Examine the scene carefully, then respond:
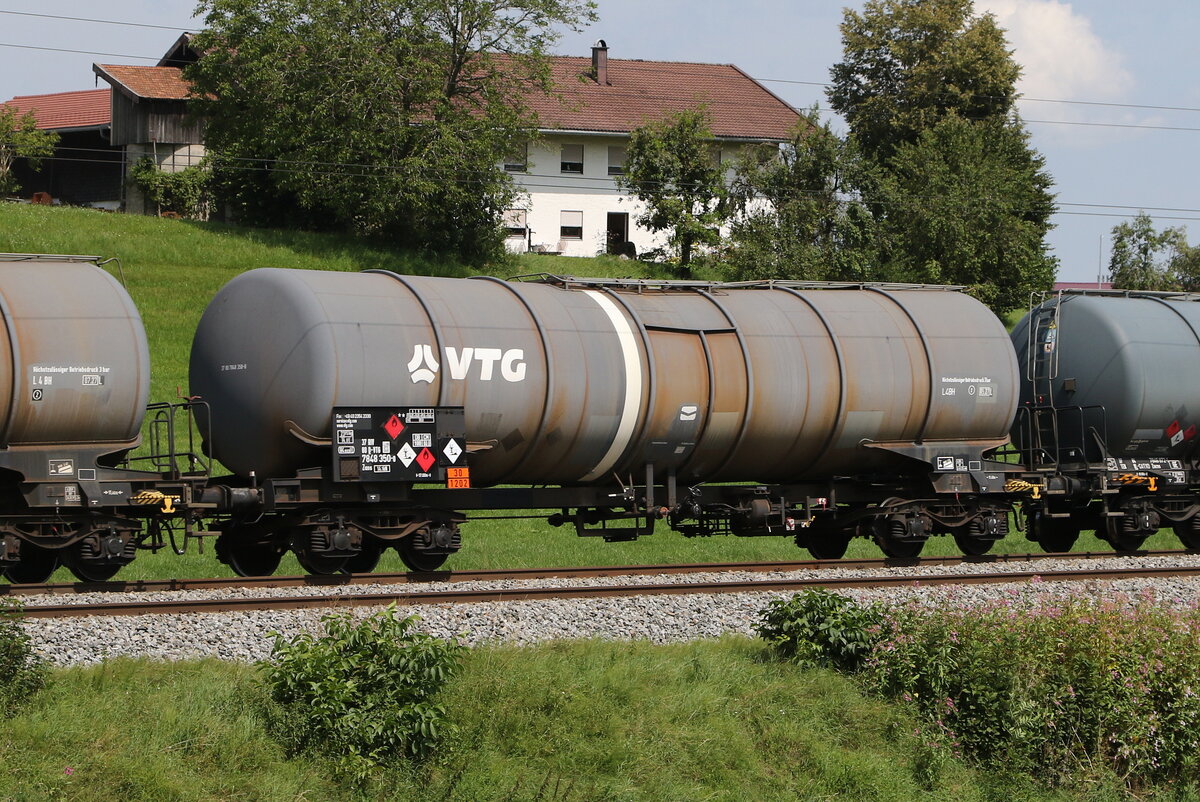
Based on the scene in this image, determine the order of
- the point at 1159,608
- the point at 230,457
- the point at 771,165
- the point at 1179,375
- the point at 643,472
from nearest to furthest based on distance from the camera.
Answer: the point at 1159,608 < the point at 230,457 < the point at 643,472 < the point at 1179,375 < the point at 771,165

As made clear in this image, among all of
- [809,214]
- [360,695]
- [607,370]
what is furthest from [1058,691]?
[809,214]

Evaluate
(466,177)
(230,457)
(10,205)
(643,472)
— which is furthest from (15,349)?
(10,205)

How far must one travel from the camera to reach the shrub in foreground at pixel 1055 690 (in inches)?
412

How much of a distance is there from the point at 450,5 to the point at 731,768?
42.2m

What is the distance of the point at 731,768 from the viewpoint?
9.95 meters

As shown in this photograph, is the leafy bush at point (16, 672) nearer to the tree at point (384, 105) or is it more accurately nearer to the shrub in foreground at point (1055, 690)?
the shrub in foreground at point (1055, 690)

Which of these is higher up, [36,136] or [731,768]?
[36,136]

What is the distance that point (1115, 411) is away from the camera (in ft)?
65.0

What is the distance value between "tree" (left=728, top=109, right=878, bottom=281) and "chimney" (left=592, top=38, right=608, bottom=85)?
2065cm

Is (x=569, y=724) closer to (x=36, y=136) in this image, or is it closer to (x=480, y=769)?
(x=480, y=769)

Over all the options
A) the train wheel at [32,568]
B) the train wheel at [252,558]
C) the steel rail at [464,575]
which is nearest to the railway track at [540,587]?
the steel rail at [464,575]

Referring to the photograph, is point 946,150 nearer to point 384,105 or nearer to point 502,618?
point 384,105

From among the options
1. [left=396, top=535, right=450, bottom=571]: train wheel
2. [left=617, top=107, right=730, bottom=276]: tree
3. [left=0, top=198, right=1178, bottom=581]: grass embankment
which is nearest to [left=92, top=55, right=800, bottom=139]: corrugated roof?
[left=617, top=107, right=730, bottom=276]: tree

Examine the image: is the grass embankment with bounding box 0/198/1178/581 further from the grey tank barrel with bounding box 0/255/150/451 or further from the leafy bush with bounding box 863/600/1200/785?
the leafy bush with bounding box 863/600/1200/785
